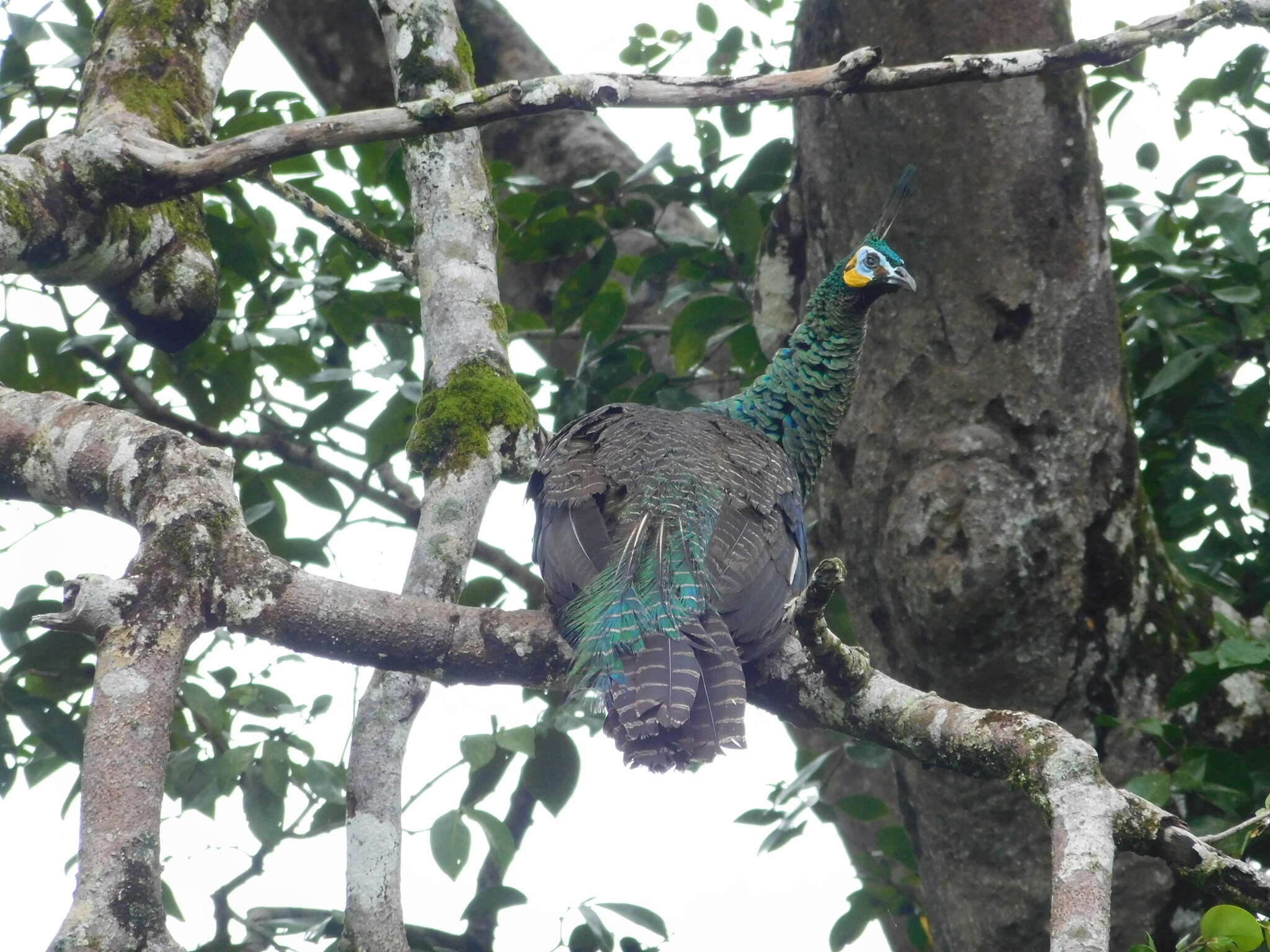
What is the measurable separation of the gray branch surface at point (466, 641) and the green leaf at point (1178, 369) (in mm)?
1673

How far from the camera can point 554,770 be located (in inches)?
154

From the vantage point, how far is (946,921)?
3908mm

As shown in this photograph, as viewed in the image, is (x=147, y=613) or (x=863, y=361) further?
(x=863, y=361)

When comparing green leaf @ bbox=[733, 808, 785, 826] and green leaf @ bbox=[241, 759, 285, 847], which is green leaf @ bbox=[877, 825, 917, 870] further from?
green leaf @ bbox=[241, 759, 285, 847]

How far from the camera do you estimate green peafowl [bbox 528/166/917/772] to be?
106 inches

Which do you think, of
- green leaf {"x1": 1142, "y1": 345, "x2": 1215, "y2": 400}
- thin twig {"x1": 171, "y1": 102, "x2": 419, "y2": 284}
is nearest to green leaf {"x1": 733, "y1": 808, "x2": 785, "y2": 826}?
green leaf {"x1": 1142, "y1": 345, "x2": 1215, "y2": 400}

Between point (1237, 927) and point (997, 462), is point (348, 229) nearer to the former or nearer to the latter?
point (997, 462)

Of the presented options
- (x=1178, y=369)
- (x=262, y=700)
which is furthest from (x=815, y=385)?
(x=262, y=700)

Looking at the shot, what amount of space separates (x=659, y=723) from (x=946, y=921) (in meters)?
1.76

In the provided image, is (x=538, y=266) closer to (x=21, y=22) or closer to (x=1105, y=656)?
(x=21, y=22)

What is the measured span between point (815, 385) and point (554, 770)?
54.0 inches

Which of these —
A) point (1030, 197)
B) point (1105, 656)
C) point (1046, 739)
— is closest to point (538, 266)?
point (1030, 197)

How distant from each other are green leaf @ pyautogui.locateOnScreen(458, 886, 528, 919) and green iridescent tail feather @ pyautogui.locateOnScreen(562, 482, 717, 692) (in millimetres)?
1226

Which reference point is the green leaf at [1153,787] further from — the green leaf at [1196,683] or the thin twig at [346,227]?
the thin twig at [346,227]
